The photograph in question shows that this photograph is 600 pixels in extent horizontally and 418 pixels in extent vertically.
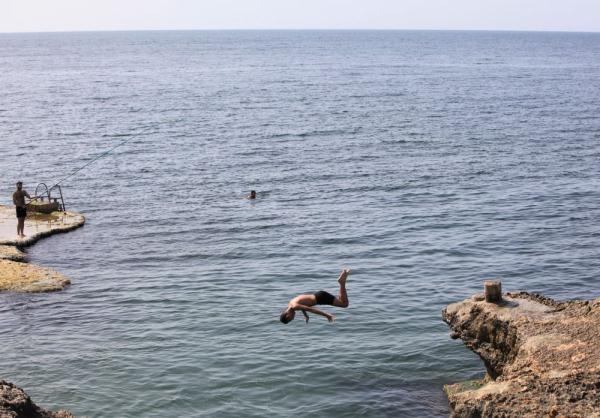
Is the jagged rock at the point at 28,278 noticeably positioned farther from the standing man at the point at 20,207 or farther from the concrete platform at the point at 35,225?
the standing man at the point at 20,207

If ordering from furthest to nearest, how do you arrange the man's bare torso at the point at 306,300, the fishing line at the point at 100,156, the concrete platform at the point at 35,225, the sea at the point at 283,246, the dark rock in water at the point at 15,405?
the fishing line at the point at 100,156, the concrete platform at the point at 35,225, the sea at the point at 283,246, the man's bare torso at the point at 306,300, the dark rock in water at the point at 15,405

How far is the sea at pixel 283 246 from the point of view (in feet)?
88.6

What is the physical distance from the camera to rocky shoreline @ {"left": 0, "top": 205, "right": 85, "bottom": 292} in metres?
35.6

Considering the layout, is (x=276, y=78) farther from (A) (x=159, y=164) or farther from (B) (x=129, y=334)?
(B) (x=129, y=334)

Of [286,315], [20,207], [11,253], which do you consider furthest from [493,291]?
[20,207]

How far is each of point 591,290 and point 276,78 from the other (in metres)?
118

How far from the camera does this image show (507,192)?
53.2m

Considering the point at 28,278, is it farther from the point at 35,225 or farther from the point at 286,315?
the point at 286,315

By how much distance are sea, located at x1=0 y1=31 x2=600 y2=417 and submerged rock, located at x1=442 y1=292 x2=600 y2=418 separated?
12.1 feet

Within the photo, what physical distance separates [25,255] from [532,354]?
2898 centimetres

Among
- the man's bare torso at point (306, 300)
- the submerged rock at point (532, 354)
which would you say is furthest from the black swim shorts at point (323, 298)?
the submerged rock at point (532, 354)

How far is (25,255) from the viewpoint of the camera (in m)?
40.5

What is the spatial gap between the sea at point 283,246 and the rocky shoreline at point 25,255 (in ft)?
2.04

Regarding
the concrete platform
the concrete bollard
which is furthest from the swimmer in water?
the concrete platform
